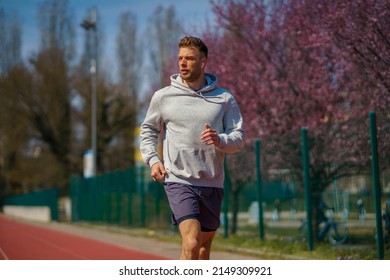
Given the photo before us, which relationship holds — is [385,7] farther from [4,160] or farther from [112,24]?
[4,160]

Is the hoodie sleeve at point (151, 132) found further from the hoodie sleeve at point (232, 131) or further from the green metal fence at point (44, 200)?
the green metal fence at point (44, 200)

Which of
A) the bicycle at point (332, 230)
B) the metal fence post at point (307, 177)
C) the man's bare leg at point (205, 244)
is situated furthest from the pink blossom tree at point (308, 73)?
the man's bare leg at point (205, 244)

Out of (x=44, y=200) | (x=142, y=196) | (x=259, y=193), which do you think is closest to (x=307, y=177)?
(x=259, y=193)

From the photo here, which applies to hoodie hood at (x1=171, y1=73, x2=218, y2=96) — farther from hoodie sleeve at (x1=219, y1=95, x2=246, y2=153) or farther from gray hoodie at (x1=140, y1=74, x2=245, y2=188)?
hoodie sleeve at (x1=219, y1=95, x2=246, y2=153)

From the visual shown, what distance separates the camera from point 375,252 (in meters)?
8.38

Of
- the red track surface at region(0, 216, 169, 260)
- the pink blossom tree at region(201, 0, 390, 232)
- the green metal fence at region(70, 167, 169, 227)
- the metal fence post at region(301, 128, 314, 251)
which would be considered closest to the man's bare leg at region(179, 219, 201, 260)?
the red track surface at region(0, 216, 169, 260)

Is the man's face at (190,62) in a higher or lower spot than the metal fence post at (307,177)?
higher

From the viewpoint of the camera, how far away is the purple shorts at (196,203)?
15.1 feet

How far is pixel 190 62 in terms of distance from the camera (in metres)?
4.78

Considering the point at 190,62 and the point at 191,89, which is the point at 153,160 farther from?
the point at 190,62

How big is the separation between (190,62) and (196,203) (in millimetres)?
865
